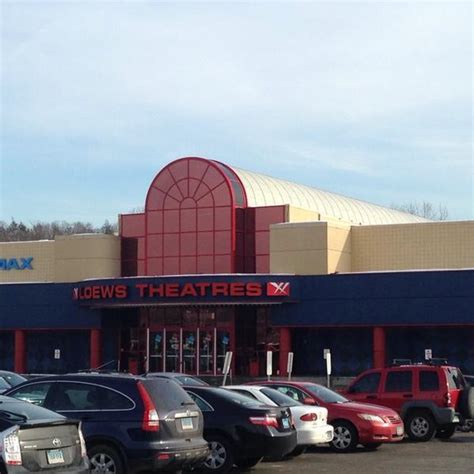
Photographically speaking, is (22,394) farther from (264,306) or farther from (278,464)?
(264,306)

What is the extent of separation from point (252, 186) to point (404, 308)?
9.55m

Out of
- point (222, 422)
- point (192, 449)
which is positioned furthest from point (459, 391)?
point (192, 449)

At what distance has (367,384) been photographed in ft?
80.7

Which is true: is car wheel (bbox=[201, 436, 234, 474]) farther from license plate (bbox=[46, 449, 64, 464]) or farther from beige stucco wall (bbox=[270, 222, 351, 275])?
beige stucco wall (bbox=[270, 222, 351, 275])

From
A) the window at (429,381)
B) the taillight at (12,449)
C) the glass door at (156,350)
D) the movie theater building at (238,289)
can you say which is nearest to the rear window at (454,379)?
the window at (429,381)

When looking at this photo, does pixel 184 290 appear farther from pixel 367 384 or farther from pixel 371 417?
pixel 371 417

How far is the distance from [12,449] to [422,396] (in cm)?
1426

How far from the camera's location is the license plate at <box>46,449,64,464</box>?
11.9 metres

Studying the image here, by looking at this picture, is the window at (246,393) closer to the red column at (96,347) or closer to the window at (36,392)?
the window at (36,392)

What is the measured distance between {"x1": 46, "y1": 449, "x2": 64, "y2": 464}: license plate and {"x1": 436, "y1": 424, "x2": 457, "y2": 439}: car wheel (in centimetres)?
1365

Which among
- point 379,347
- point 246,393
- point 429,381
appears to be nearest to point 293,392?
point 246,393

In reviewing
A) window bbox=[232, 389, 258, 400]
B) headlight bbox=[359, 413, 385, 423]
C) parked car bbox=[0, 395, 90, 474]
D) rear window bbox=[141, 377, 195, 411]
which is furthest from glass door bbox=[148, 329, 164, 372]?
parked car bbox=[0, 395, 90, 474]

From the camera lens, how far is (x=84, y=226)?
146375 millimetres

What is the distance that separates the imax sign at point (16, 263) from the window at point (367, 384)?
95.4ft
